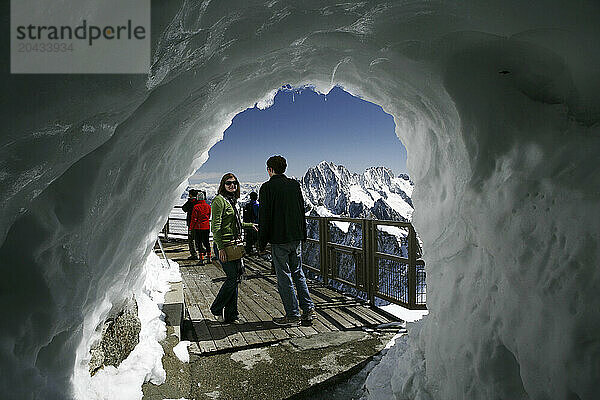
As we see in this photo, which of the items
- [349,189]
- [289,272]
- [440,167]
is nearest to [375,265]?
[289,272]

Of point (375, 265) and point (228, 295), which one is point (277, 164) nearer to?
point (228, 295)

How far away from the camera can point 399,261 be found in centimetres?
523

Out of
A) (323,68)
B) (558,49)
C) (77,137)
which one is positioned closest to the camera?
(77,137)

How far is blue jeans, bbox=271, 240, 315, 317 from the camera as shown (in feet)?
15.3

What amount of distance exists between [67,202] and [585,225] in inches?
99.2

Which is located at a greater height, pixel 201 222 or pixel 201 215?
pixel 201 215

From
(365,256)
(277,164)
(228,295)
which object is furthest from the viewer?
(365,256)

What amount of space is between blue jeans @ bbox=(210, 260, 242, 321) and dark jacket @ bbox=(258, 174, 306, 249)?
1.48 feet

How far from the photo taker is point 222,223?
4633 mm

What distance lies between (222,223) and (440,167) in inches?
99.6

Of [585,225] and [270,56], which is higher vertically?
[270,56]

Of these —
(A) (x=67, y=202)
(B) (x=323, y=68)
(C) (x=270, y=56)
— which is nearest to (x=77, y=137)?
(A) (x=67, y=202)

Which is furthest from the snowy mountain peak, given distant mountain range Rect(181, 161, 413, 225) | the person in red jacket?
the person in red jacket

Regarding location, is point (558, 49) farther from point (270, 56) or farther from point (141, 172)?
→ point (141, 172)
